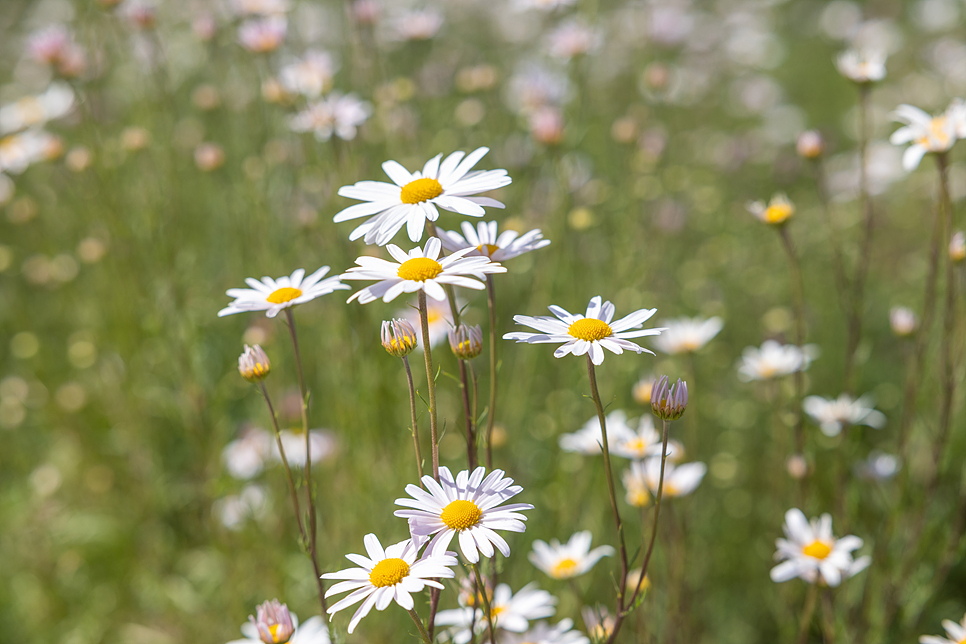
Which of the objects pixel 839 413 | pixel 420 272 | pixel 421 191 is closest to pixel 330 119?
pixel 421 191

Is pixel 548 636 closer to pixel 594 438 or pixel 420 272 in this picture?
pixel 594 438

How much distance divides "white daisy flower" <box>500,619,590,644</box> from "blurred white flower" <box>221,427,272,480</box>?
1.62m

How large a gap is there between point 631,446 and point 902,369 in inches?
105

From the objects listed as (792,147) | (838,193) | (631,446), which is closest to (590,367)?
(631,446)

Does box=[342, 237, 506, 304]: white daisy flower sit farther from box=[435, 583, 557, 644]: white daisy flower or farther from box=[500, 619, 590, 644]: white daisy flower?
box=[500, 619, 590, 644]: white daisy flower

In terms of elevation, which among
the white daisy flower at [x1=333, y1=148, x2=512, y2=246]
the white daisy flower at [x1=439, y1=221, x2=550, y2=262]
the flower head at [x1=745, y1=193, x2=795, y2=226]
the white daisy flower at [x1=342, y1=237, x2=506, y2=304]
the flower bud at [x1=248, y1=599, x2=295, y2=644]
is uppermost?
the white daisy flower at [x1=333, y1=148, x2=512, y2=246]

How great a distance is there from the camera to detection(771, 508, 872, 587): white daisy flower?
5.28 ft

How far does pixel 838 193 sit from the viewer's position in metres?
5.33

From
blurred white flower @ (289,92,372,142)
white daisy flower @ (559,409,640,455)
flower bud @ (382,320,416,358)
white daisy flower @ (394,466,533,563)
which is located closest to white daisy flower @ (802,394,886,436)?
white daisy flower @ (559,409,640,455)

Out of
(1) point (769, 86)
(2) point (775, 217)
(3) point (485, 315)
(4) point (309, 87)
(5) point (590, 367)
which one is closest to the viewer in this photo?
(5) point (590, 367)

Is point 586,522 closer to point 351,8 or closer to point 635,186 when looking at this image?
point 635,186

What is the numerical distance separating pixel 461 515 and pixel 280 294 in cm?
55

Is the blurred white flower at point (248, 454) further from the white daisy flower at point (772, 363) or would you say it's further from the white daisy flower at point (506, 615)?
the white daisy flower at point (772, 363)

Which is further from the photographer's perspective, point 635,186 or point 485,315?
point 485,315
